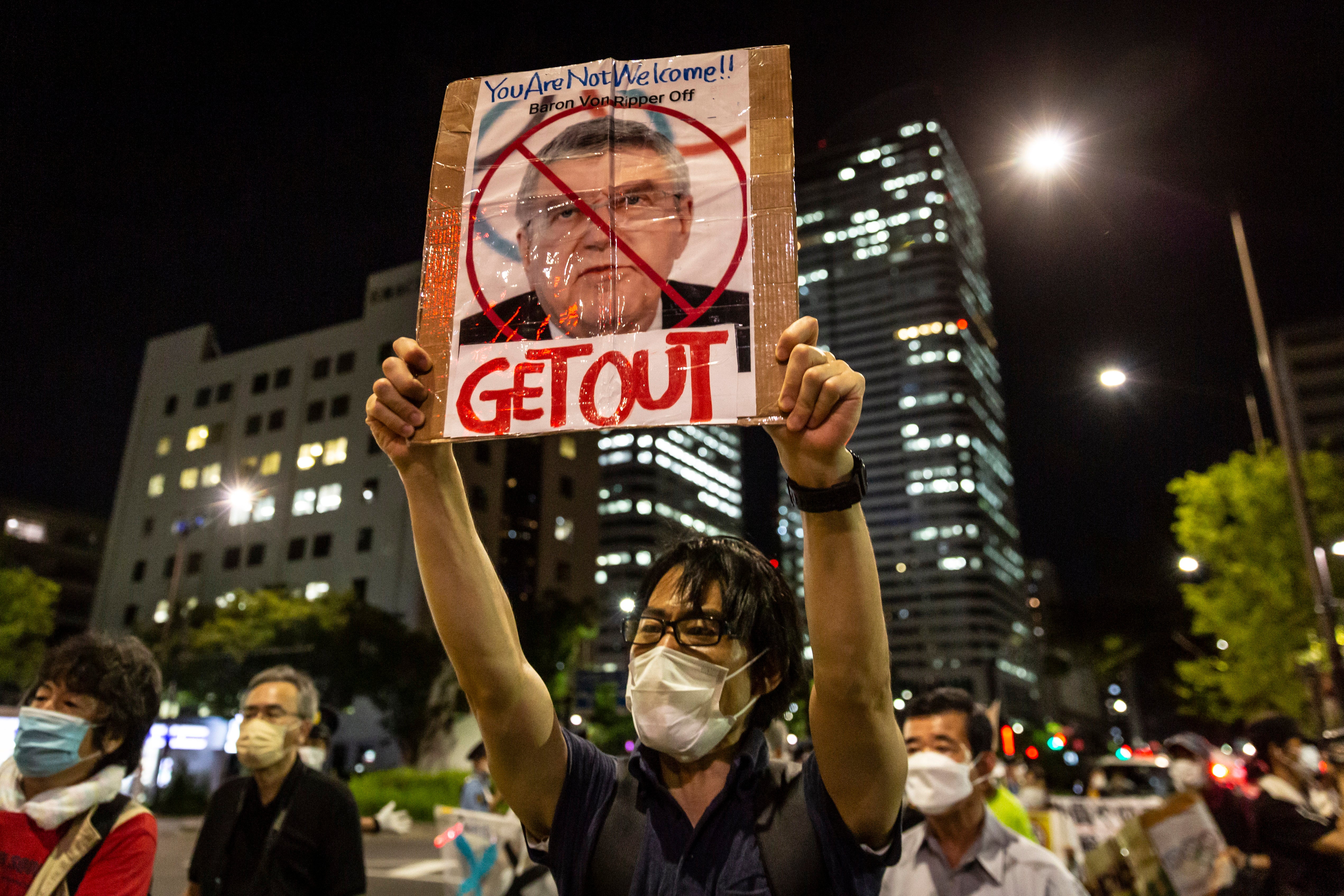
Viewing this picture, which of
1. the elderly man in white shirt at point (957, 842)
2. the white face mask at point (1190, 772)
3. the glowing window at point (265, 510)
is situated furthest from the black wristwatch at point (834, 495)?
the glowing window at point (265, 510)

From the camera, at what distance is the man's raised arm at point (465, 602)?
1863mm

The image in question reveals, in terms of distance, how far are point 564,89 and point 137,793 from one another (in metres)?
17.1

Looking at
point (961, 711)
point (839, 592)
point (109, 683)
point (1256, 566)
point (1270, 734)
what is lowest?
point (1270, 734)

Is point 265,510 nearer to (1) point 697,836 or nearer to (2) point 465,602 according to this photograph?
(2) point 465,602

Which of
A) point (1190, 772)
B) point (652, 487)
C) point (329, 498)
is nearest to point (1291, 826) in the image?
point (1190, 772)

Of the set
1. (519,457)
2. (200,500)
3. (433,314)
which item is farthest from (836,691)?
(200,500)

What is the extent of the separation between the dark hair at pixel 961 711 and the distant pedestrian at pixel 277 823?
281 cm

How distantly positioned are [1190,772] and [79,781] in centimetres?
792

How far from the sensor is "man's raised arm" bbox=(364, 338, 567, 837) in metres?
1.86

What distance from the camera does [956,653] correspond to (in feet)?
379

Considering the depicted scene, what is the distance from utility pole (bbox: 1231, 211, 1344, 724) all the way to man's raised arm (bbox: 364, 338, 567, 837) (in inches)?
567

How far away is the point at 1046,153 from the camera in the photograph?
40.1ft

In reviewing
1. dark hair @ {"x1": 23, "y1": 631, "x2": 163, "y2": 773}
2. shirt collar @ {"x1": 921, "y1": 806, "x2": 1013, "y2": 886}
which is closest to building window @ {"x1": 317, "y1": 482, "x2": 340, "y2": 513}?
dark hair @ {"x1": 23, "y1": 631, "x2": 163, "y2": 773}

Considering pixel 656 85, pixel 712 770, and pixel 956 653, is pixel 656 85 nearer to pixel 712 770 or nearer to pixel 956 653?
pixel 712 770
